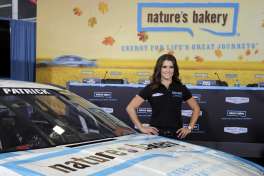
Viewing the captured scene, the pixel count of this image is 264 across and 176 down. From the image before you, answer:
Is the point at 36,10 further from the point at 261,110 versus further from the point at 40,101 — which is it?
the point at 40,101

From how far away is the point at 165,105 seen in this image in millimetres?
4453

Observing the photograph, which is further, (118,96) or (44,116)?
(118,96)

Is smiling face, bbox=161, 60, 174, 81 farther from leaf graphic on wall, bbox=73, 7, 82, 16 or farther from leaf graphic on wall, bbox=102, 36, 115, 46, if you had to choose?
leaf graphic on wall, bbox=73, 7, 82, 16

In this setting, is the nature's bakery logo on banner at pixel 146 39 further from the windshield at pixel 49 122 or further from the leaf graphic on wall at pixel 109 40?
the windshield at pixel 49 122

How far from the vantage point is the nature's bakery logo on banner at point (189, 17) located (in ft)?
28.3

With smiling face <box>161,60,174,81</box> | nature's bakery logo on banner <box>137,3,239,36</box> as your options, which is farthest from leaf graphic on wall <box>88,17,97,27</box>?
smiling face <box>161,60,174,81</box>

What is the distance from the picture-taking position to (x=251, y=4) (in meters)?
8.55

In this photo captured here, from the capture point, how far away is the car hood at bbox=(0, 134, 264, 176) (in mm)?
2416

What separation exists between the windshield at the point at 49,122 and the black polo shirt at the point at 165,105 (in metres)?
0.71

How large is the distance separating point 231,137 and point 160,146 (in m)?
3.94

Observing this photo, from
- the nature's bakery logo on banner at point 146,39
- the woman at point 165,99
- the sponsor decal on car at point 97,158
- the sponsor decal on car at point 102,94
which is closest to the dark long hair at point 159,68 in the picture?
the woman at point 165,99

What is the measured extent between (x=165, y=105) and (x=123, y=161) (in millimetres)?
1861

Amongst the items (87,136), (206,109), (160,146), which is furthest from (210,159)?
(206,109)

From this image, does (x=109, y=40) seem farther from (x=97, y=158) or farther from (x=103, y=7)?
(x=97, y=158)
